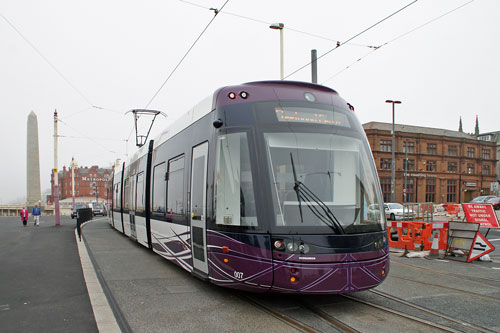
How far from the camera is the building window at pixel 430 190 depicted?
215 feet

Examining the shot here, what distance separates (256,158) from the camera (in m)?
5.76

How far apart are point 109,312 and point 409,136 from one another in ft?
210

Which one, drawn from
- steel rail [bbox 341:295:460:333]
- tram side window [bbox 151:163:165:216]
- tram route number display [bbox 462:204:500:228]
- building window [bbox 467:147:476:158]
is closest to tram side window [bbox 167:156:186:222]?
tram side window [bbox 151:163:165:216]

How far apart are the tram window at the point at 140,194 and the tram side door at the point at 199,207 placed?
16.7 feet

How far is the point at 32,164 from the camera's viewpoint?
46000 mm

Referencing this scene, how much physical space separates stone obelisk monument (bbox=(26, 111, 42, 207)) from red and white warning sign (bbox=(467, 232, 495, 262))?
4457 centimetres

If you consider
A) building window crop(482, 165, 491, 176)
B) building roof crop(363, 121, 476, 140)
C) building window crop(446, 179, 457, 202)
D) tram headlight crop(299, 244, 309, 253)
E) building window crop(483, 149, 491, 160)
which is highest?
building roof crop(363, 121, 476, 140)

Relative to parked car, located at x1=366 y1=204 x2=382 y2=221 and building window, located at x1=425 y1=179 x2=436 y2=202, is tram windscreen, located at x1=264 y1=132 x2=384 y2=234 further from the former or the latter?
building window, located at x1=425 y1=179 x2=436 y2=202

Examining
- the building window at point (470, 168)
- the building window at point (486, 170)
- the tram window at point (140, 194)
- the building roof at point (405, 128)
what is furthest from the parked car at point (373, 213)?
the building window at point (486, 170)

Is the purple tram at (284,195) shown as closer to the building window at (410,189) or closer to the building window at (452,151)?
the building window at (410,189)

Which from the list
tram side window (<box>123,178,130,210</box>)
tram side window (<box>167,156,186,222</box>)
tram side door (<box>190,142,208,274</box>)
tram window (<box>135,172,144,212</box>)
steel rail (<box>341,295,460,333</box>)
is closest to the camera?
steel rail (<box>341,295,460,333</box>)

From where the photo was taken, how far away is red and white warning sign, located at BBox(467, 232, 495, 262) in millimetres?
10477

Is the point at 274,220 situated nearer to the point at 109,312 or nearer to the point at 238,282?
the point at 238,282

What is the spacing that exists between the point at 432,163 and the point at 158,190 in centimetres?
6480
